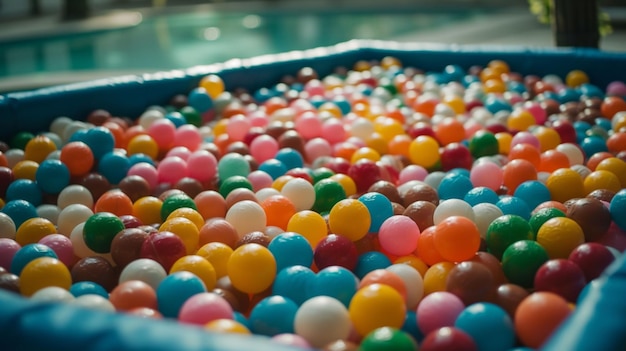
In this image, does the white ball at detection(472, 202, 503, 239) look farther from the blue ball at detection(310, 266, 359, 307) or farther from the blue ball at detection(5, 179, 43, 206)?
the blue ball at detection(5, 179, 43, 206)

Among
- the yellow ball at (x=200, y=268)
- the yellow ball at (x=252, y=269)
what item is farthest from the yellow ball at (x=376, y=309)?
the yellow ball at (x=200, y=268)

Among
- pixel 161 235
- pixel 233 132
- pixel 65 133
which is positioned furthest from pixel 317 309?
pixel 65 133

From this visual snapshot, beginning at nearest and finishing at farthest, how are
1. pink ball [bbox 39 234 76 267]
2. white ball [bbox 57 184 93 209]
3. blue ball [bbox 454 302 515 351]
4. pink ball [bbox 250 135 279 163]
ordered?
blue ball [bbox 454 302 515 351] → pink ball [bbox 39 234 76 267] → white ball [bbox 57 184 93 209] → pink ball [bbox 250 135 279 163]

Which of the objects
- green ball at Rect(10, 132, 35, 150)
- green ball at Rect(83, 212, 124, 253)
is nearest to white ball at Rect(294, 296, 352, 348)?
green ball at Rect(83, 212, 124, 253)

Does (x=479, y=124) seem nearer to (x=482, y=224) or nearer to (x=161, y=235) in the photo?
(x=482, y=224)

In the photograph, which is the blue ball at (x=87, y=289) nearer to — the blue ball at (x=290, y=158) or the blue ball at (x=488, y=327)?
the blue ball at (x=488, y=327)

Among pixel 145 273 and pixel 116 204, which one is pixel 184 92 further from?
pixel 145 273
